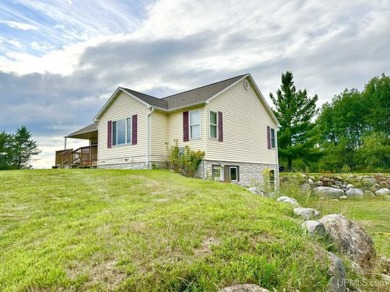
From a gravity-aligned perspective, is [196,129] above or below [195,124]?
below

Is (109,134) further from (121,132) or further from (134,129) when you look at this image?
(134,129)

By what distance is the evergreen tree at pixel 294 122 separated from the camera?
24.0 m

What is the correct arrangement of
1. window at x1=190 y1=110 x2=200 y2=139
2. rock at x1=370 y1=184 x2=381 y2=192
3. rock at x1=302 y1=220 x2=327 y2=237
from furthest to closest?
rock at x1=370 y1=184 x2=381 y2=192, window at x1=190 y1=110 x2=200 y2=139, rock at x1=302 y1=220 x2=327 y2=237

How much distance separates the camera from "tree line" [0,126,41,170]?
33656 millimetres

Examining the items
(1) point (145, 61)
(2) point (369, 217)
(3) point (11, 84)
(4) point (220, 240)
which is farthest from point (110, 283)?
(3) point (11, 84)

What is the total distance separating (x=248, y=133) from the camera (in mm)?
16281

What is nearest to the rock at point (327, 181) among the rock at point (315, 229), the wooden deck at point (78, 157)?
the wooden deck at point (78, 157)

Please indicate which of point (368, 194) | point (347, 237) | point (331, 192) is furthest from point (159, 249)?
point (368, 194)

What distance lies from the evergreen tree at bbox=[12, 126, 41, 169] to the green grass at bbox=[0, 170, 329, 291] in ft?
112

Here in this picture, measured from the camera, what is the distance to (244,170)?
1565cm

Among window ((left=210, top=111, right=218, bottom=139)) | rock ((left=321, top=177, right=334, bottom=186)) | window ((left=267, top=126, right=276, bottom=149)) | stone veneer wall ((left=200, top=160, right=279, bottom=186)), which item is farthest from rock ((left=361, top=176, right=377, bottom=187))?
window ((left=210, top=111, right=218, bottom=139))

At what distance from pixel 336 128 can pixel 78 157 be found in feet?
103

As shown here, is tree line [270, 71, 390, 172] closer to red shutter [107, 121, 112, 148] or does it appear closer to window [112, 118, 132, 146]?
window [112, 118, 132, 146]

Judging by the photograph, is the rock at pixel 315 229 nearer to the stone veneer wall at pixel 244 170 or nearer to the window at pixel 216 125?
the stone veneer wall at pixel 244 170
